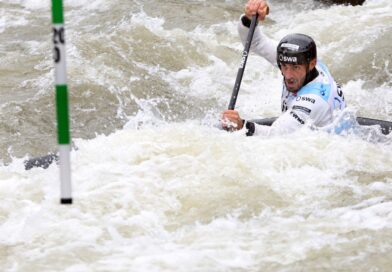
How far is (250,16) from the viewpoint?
20.6 ft

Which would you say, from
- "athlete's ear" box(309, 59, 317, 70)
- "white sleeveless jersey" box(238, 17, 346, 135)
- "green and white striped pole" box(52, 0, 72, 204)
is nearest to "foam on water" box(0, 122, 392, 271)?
"white sleeveless jersey" box(238, 17, 346, 135)

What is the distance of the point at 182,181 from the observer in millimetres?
4965

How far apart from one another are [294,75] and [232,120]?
613mm

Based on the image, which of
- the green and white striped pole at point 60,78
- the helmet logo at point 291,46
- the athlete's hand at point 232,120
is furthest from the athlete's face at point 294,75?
the green and white striped pole at point 60,78

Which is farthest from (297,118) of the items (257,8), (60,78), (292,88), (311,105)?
(60,78)

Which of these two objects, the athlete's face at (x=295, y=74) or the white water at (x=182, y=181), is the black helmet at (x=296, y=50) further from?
the white water at (x=182, y=181)

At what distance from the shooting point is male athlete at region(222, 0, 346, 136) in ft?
17.2

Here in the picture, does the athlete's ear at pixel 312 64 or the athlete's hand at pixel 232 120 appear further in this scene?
the athlete's ear at pixel 312 64

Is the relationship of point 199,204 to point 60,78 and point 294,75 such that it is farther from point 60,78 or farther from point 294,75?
point 60,78

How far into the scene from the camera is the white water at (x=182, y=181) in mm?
4047

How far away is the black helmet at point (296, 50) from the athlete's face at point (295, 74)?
37 mm

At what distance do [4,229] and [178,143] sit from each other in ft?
5.13

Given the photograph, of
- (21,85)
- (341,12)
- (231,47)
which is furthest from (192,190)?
(341,12)

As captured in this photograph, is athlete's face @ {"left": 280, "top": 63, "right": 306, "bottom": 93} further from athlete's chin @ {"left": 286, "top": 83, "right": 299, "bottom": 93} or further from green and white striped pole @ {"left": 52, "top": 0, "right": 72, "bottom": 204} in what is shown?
green and white striped pole @ {"left": 52, "top": 0, "right": 72, "bottom": 204}
